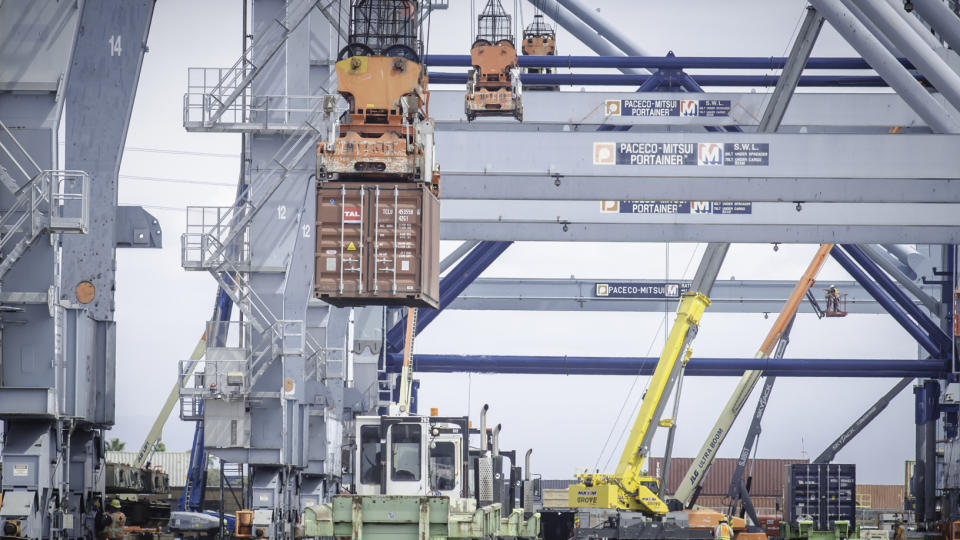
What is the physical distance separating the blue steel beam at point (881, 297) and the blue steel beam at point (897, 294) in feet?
0.74

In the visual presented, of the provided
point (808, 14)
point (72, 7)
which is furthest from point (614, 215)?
point (72, 7)

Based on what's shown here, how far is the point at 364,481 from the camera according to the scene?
2211cm

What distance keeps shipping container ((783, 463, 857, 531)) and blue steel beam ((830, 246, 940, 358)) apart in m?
7.88

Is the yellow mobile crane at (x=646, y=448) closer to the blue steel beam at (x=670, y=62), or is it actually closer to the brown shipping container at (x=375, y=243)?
the blue steel beam at (x=670, y=62)

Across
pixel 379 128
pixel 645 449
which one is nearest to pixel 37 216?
pixel 379 128

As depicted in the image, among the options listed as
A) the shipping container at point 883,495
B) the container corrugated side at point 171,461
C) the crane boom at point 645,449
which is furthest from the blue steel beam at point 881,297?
the container corrugated side at point 171,461

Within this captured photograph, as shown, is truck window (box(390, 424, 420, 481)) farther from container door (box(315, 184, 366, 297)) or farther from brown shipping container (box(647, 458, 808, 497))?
brown shipping container (box(647, 458, 808, 497))

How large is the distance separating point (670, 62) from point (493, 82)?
20.9 feet

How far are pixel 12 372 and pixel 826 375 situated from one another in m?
38.5

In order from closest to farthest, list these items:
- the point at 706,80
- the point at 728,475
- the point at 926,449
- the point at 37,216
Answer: the point at 37,216 < the point at 706,80 < the point at 926,449 < the point at 728,475

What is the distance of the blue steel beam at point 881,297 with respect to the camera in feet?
160

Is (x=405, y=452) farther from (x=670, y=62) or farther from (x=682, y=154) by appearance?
(x=670, y=62)

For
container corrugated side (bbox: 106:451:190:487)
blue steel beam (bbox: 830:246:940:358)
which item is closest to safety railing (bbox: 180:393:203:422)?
blue steel beam (bbox: 830:246:940:358)

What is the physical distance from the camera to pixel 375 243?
24.5 metres
